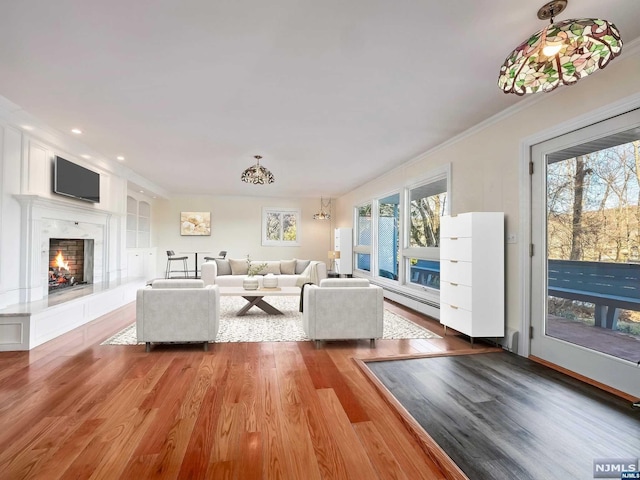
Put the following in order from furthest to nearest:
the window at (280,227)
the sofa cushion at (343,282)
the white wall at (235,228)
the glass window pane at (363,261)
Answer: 1. the window at (280,227)
2. the white wall at (235,228)
3. the glass window pane at (363,261)
4. the sofa cushion at (343,282)

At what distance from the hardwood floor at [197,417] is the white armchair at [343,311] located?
0.92 feet

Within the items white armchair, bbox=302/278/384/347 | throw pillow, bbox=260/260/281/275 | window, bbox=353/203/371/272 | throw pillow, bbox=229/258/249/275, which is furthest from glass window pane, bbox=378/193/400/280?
throw pillow, bbox=229/258/249/275

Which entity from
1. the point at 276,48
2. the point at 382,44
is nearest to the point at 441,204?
the point at 382,44

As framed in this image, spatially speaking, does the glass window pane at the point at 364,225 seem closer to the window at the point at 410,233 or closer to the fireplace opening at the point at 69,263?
the window at the point at 410,233

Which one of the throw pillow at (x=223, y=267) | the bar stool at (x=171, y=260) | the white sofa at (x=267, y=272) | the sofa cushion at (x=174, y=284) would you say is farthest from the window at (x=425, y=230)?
the bar stool at (x=171, y=260)

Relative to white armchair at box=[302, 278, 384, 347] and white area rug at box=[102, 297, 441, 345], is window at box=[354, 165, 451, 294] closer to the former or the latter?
white area rug at box=[102, 297, 441, 345]

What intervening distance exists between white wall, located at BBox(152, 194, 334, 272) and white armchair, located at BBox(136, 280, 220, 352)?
6.80m

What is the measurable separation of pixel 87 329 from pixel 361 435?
13.4 ft

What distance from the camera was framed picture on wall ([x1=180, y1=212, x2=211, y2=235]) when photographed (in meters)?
9.86

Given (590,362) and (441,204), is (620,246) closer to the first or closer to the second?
(590,362)

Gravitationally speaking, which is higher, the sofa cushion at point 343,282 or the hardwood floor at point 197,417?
the sofa cushion at point 343,282

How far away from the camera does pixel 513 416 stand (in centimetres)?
216

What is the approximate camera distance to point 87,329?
13.8ft

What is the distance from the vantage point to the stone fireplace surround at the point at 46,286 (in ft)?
11.1
